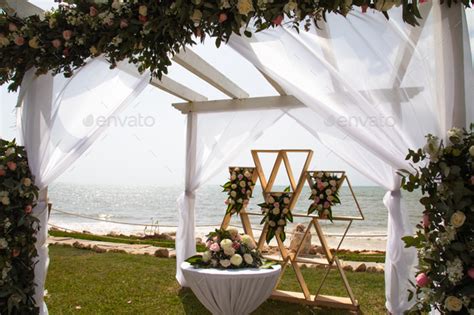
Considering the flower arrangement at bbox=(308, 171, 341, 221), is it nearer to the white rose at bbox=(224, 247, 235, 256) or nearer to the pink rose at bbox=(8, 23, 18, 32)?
the white rose at bbox=(224, 247, 235, 256)

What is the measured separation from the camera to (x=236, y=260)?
3.19 meters

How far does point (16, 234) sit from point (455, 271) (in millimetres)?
2507

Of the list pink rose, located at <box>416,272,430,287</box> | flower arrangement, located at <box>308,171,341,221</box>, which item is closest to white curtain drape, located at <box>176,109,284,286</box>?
flower arrangement, located at <box>308,171,341,221</box>

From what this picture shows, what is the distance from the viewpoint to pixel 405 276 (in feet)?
10.9

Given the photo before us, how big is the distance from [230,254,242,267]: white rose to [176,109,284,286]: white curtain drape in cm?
163

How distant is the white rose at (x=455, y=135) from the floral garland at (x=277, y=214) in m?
2.77

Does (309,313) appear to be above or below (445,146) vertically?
below

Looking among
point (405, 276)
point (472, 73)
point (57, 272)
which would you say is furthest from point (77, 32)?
point (57, 272)

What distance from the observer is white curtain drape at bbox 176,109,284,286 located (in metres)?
4.78

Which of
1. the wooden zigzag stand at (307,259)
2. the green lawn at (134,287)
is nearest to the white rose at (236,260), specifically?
the green lawn at (134,287)

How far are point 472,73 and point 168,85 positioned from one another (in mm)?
3038

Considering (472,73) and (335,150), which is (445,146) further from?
(335,150)

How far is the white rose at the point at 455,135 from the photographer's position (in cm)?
188

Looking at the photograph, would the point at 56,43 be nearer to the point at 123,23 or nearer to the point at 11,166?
the point at 123,23
